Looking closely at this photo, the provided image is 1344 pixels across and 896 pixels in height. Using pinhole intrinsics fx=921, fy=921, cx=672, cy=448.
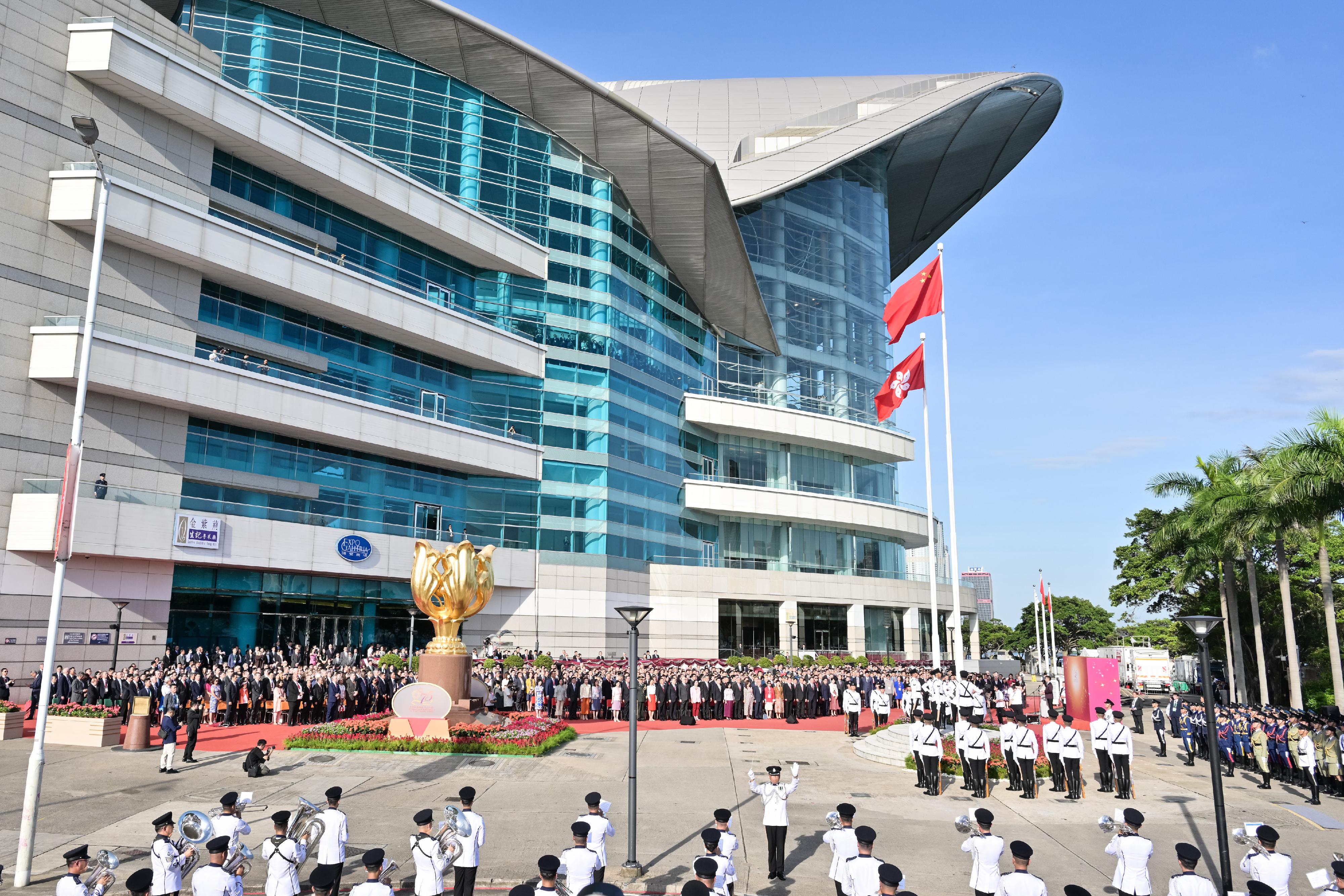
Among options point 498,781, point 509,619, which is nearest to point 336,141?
point 509,619

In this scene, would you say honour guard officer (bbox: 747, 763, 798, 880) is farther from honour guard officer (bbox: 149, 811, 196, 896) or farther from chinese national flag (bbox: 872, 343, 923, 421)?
chinese national flag (bbox: 872, 343, 923, 421)

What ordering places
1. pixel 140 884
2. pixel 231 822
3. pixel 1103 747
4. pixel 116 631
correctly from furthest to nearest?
pixel 116 631
pixel 1103 747
pixel 231 822
pixel 140 884

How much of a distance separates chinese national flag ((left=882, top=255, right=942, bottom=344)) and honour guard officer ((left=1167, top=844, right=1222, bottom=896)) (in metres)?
23.9

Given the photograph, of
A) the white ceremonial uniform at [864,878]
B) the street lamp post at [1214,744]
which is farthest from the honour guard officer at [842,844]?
the street lamp post at [1214,744]

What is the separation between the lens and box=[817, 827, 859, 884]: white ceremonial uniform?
37.1 feet

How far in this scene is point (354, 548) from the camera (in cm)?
4225

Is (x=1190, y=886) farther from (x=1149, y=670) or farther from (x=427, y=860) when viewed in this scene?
(x=1149, y=670)

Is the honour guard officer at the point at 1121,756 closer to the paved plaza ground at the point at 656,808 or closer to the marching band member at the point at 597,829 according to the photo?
the paved plaza ground at the point at 656,808

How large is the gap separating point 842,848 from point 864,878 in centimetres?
71

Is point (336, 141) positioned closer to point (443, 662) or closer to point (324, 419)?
point (324, 419)

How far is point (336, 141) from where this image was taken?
42781mm

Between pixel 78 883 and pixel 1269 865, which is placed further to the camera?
pixel 1269 865

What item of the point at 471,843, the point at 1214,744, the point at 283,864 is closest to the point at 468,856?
the point at 471,843

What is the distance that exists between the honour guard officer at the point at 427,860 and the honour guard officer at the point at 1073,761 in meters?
14.7
